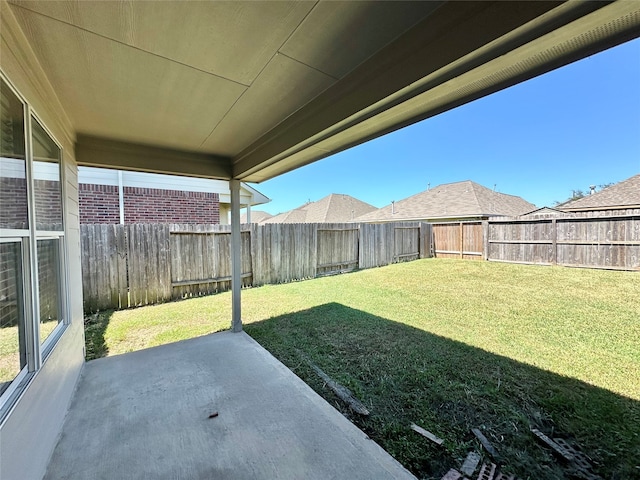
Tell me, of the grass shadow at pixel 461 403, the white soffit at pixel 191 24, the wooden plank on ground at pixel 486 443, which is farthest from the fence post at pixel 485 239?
the white soffit at pixel 191 24

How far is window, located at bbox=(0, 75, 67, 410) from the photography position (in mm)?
1368

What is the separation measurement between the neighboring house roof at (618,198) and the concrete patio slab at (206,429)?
12895mm

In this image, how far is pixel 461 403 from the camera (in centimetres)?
234

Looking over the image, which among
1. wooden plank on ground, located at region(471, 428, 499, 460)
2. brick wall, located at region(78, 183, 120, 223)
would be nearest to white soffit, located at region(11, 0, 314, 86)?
wooden plank on ground, located at region(471, 428, 499, 460)

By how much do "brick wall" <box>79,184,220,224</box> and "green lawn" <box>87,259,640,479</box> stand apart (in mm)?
3028

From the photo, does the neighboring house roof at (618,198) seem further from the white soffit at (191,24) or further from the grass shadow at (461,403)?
the white soffit at (191,24)

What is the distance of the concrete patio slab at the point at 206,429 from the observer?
1713 mm

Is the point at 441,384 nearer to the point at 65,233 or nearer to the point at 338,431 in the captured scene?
the point at 338,431

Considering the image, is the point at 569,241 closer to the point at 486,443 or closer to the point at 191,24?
the point at 486,443

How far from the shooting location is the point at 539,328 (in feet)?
13.0

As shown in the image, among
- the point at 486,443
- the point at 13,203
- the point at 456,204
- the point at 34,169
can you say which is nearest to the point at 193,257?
the point at 34,169

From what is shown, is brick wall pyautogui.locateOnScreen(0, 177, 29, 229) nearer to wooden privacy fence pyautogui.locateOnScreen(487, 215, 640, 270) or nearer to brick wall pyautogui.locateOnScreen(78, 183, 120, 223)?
brick wall pyautogui.locateOnScreen(78, 183, 120, 223)

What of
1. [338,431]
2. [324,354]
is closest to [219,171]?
[324,354]

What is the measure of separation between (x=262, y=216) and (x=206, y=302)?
1232 inches
